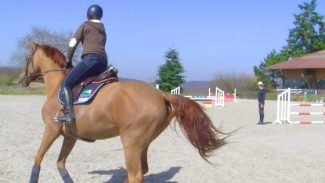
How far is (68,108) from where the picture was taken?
4586 millimetres

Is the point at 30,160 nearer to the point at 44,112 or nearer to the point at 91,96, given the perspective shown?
the point at 44,112

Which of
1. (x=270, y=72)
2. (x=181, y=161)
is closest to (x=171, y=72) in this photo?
(x=270, y=72)

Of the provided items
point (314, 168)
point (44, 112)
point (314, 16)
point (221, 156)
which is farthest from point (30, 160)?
point (314, 16)

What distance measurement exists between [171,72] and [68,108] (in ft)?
140

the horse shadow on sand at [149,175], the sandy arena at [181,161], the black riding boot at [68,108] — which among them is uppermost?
the black riding boot at [68,108]

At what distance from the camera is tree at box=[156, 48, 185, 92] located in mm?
46641

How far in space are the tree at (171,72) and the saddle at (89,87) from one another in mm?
41115

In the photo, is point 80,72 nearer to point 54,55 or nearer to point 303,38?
point 54,55

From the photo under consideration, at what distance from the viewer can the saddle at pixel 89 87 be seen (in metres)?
4.60

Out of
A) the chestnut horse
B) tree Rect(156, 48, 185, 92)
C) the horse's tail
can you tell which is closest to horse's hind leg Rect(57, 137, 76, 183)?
the chestnut horse

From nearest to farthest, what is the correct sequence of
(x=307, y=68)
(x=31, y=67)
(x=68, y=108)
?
1. (x=68, y=108)
2. (x=31, y=67)
3. (x=307, y=68)

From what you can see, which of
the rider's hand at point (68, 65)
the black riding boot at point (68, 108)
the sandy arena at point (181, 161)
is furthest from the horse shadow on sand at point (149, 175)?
the rider's hand at point (68, 65)

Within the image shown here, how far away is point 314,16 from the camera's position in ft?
186

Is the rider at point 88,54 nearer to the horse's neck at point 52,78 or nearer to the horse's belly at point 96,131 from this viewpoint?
the horse's belly at point 96,131
